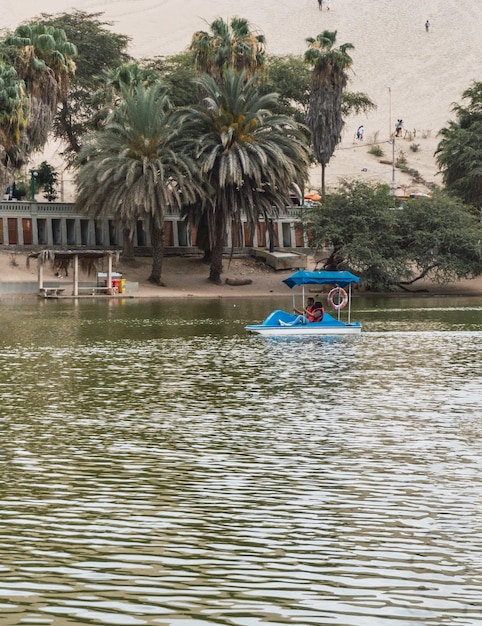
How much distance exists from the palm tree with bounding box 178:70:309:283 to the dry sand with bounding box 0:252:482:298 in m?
3.34

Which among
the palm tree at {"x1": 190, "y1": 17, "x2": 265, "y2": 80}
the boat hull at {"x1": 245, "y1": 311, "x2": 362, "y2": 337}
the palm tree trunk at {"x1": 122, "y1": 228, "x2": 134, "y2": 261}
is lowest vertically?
the boat hull at {"x1": 245, "y1": 311, "x2": 362, "y2": 337}

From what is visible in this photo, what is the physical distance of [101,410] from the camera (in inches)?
837

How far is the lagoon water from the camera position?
32.1 ft

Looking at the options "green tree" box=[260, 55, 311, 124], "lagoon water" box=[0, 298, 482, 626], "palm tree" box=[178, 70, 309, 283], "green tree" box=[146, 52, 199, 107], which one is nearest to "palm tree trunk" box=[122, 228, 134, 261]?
"palm tree" box=[178, 70, 309, 283]

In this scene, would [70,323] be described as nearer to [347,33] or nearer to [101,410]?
[101,410]

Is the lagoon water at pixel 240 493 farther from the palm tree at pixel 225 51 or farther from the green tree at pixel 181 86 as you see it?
the green tree at pixel 181 86

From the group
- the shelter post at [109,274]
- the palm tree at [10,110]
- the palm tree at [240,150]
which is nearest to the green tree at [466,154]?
the palm tree at [240,150]

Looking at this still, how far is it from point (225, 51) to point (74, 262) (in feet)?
59.5

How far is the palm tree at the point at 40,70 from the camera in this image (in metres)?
70.2

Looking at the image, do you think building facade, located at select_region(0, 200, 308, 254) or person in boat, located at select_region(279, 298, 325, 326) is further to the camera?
building facade, located at select_region(0, 200, 308, 254)

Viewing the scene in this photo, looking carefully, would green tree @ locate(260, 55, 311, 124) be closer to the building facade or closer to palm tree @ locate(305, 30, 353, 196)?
palm tree @ locate(305, 30, 353, 196)

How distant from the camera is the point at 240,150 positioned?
70438 millimetres

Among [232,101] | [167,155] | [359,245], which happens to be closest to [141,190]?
[167,155]

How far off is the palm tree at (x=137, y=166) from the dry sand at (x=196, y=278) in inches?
151
